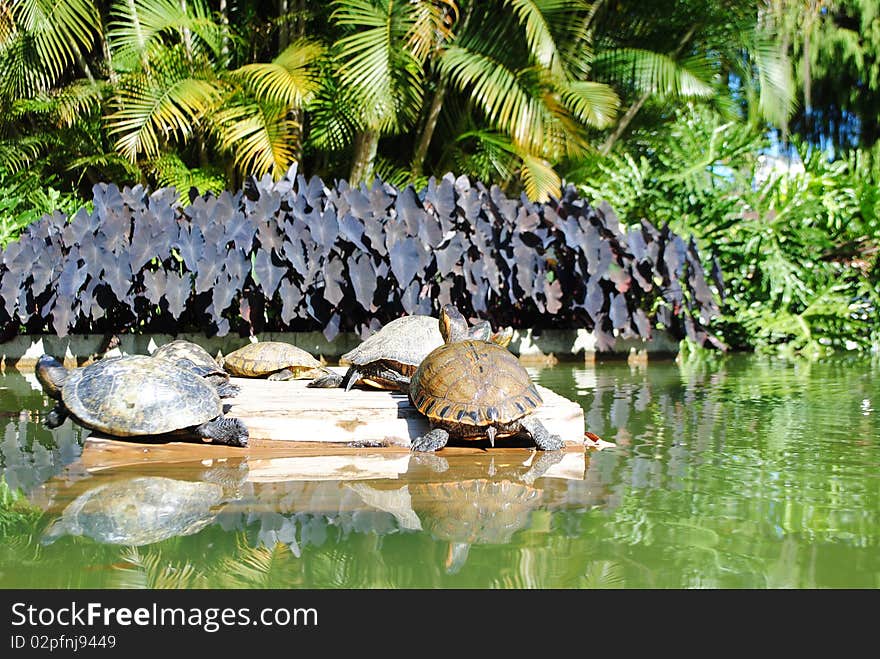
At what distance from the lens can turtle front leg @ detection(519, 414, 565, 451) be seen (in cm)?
468

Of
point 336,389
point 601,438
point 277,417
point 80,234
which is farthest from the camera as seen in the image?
point 80,234

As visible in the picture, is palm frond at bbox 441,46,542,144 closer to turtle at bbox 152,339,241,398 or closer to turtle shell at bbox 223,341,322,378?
turtle shell at bbox 223,341,322,378

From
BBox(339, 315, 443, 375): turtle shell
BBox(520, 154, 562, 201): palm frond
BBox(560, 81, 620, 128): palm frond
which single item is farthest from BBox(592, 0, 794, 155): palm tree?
BBox(339, 315, 443, 375): turtle shell

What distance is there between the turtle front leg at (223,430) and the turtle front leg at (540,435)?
4.77 feet

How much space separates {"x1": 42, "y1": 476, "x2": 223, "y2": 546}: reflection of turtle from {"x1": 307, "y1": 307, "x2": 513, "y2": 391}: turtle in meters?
1.58

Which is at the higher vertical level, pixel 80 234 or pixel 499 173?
pixel 499 173

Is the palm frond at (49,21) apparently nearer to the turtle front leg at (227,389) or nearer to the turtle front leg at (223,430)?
the turtle front leg at (227,389)

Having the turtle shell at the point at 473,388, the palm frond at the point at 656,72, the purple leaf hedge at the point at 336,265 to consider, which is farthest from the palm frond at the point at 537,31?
the turtle shell at the point at 473,388

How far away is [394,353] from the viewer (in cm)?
539

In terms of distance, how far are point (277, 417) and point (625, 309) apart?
192 inches

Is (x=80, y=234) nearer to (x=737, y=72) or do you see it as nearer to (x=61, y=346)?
(x=61, y=346)

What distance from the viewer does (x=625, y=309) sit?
8.84 metres
